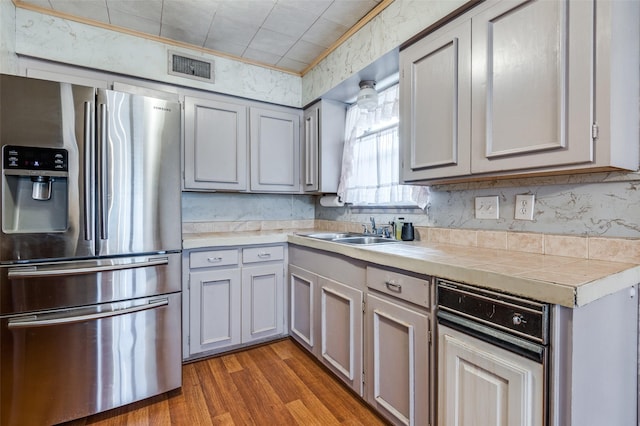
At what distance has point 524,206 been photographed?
1440 mm

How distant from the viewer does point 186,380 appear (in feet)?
6.50

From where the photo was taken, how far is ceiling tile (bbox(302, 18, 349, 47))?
2.13m

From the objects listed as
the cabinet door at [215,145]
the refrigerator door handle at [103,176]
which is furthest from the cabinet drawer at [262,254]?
the refrigerator door handle at [103,176]

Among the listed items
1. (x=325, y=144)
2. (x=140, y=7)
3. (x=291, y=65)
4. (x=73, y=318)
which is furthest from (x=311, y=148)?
(x=73, y=318)

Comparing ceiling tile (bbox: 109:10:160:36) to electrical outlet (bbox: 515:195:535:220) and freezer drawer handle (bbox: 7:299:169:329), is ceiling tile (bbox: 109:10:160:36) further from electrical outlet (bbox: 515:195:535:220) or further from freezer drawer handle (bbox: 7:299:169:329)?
electrical outlet (bbox: 515:195:535:220)

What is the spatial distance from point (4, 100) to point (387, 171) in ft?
7.15

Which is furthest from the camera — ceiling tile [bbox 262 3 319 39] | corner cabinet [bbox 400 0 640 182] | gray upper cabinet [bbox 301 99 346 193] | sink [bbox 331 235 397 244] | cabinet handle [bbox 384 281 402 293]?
gray upper cabinet [bbox 301 99 346 193]

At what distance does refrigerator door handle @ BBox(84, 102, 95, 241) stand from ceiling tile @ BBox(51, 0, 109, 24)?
2.89ft

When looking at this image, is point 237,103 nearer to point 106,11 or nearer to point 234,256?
point 106,11

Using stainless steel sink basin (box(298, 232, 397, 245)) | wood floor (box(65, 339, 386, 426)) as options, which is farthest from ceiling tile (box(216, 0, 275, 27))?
wood floor (box(65, 339, 386, 426))

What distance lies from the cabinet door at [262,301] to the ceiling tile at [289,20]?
1.75 metres

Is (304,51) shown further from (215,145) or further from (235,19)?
(215,145)

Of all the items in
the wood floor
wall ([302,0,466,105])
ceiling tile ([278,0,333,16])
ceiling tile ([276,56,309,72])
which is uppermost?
ceiling tile ([276,56,309,72])

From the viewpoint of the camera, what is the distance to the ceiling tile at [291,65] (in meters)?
2.68
